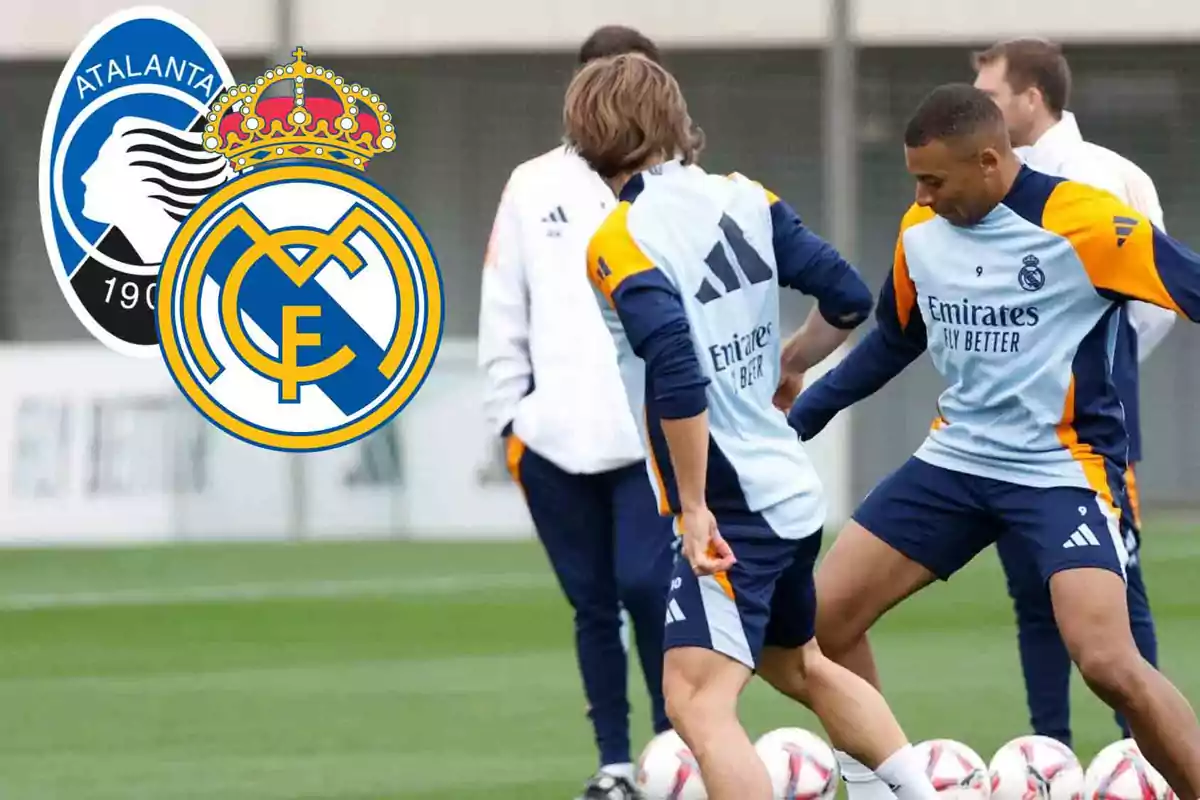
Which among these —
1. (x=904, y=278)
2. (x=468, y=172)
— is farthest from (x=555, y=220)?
(x=468, y=172)

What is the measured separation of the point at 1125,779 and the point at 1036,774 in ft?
0.72

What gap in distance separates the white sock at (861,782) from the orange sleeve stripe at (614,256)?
142cm

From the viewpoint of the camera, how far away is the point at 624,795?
6.07 m

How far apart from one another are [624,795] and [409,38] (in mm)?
11244

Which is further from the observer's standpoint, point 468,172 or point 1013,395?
point 468,172

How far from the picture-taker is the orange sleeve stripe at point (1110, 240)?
5.09 metres

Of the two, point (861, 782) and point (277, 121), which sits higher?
point (277, 121)

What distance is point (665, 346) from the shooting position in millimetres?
4480

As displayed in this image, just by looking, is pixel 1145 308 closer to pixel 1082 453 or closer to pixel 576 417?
pixel 1082 453

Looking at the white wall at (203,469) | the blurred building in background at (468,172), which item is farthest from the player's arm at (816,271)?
the blurred building in background at (468,172)

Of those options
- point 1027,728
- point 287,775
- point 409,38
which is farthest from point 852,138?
point 287,775

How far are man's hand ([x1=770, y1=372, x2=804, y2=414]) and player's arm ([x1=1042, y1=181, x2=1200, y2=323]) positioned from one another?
703mm

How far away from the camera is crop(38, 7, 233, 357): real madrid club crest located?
15.6 meters

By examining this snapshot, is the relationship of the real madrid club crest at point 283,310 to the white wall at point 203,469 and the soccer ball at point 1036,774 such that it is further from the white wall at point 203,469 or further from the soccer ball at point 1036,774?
the soccer ball at point 1036,774
